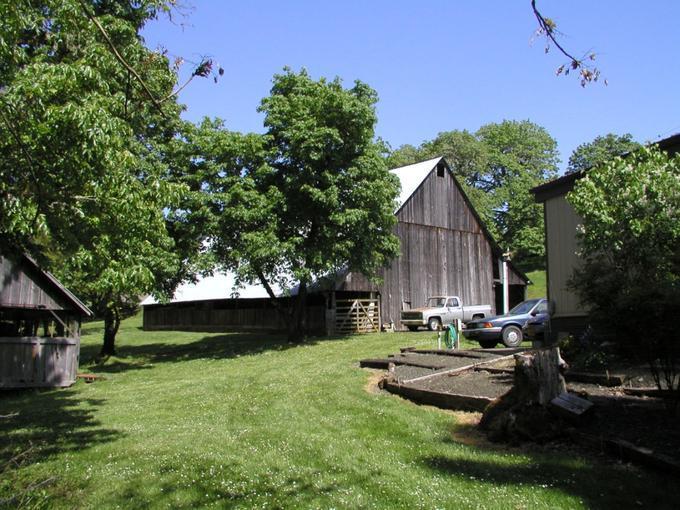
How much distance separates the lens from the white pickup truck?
2839 cm

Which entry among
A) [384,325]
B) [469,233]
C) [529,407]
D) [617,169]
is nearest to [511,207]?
[469,233]

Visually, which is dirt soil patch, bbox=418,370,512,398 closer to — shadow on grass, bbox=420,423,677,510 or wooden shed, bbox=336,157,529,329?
shadow on grass, bbox=420,423,677,510

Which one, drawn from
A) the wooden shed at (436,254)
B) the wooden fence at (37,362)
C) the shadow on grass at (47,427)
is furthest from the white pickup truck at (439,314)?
the shadow on grass at (47,427)

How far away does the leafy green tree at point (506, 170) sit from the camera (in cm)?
6278

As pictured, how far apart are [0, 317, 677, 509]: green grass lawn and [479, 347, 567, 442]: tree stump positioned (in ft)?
1.28

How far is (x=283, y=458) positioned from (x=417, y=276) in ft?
83.8

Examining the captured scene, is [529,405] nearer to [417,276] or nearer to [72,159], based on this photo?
[72,159]

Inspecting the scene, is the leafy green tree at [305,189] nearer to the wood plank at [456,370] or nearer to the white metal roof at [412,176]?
the white metal roof at [412,176]

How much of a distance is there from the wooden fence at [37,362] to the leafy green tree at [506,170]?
4959 centimetres

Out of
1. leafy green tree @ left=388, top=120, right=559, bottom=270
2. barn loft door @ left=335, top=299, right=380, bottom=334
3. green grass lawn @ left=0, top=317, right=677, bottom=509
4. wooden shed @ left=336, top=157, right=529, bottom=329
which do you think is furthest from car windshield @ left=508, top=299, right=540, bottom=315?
leafy green tree @ left=388, top=120, right=559, bottom=270

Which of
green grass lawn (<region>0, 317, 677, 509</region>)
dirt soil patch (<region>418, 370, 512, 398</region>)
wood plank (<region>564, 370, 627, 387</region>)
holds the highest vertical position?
wood plank (<region>564, 370, 627, 387</region>)

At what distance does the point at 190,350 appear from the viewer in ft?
91.5

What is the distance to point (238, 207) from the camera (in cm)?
2225

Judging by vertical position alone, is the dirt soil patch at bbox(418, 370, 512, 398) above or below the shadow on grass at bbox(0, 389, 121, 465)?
above
